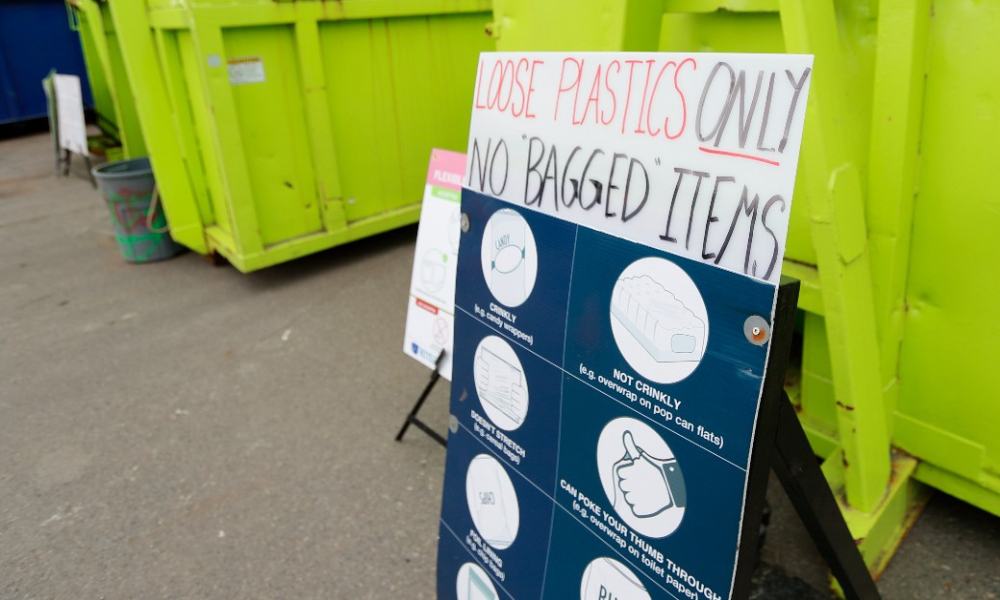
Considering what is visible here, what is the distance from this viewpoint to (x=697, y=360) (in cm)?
109

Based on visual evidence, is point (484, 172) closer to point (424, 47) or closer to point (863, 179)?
point (863, 179)

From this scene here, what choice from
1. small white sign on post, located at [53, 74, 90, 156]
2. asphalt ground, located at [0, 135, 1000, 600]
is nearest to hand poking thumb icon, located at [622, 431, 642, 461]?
asphalt ground, located at [0, 135, 1000, 600]

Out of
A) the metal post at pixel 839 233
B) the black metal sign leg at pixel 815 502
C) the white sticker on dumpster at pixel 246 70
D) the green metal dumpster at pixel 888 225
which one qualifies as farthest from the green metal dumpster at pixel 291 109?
the black metal sign leg at pixel 815 502

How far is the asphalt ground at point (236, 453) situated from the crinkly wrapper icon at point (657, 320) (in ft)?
4.60

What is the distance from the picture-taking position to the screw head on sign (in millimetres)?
994

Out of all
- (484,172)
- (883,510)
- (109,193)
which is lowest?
(883,510)

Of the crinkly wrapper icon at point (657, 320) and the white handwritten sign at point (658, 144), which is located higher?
the white handwritten sign at point (658, 144)

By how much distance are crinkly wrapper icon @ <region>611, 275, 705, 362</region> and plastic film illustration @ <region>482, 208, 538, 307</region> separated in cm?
26

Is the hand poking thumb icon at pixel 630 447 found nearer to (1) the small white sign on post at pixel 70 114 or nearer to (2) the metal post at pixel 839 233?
(2) the metal post at pixel 839 233

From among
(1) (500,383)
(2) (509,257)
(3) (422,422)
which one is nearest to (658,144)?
(2) (509,257)

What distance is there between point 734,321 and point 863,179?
1127mm

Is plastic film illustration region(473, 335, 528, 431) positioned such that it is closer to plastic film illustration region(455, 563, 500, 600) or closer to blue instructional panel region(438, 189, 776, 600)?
blue instructional panel region(438, 189, 776, 600)

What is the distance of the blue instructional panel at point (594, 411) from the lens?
3.55ft

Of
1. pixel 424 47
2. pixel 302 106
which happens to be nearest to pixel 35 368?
pixel 302 106
